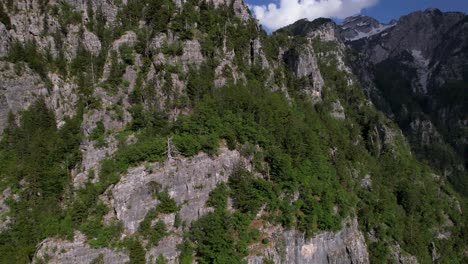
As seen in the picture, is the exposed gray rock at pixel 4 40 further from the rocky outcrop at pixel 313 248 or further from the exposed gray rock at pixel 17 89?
the rocky outcrop at pixel 313 248

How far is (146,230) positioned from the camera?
155 feet

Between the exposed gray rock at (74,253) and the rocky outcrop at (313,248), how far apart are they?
725 inches

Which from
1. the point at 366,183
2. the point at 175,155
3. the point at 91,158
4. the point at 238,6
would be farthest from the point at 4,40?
the point at 366,183

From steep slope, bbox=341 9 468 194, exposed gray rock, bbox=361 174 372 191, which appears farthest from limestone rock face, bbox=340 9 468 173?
exposed gray rock, bbox=361 174 372 191

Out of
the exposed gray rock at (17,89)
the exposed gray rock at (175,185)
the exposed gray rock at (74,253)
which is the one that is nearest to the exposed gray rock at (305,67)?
the exposed gray rock at (175,185)

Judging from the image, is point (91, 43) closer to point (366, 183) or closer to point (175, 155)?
point (175, 155)

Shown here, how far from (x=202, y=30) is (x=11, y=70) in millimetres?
36451

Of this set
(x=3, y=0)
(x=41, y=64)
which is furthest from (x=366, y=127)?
(x=3, y=0)

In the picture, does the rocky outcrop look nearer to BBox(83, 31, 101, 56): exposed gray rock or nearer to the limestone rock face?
BBox(83, 31, 101, 56): exposed gray rock

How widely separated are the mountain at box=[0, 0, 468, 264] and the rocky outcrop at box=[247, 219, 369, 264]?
0.25 metres

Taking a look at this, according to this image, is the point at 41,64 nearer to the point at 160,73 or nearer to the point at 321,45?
the point at 160,73

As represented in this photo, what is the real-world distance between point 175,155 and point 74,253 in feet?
61.7

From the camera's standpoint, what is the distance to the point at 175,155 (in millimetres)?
52938

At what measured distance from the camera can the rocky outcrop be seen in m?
51.2
